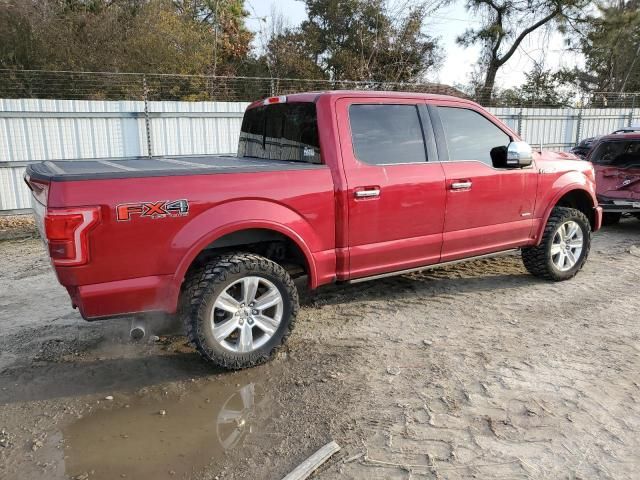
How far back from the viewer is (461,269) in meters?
6.14

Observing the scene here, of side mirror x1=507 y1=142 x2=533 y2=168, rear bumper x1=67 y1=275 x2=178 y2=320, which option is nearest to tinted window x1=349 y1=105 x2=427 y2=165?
side mirror x1=507 y1=142 x2=533 y2=168

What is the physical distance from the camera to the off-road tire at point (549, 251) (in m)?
5.49

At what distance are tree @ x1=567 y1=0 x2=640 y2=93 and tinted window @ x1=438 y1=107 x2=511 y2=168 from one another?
25.4 meters

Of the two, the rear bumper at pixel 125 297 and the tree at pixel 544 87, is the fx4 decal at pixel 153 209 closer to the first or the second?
the rear bumper at pixel 125 297

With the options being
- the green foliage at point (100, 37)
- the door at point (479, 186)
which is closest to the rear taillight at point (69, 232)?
the door at point (479, 186)

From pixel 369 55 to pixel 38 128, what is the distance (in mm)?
16246

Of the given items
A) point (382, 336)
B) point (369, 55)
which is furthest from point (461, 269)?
point (369, 55)

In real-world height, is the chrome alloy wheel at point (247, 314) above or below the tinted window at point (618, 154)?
below

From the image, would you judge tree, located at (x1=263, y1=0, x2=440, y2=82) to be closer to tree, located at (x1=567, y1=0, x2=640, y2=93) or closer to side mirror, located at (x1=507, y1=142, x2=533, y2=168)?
tree, located at (x1=567, y1=0, x2=640, y2=93)

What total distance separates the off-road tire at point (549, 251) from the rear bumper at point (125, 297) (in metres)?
3.82

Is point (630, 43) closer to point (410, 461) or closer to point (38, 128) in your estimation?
point (38, 128)

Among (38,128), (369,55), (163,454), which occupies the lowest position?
(163,454)

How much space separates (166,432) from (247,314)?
0.98m

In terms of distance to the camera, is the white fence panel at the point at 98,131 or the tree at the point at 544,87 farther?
the tree at the point at 544,87
